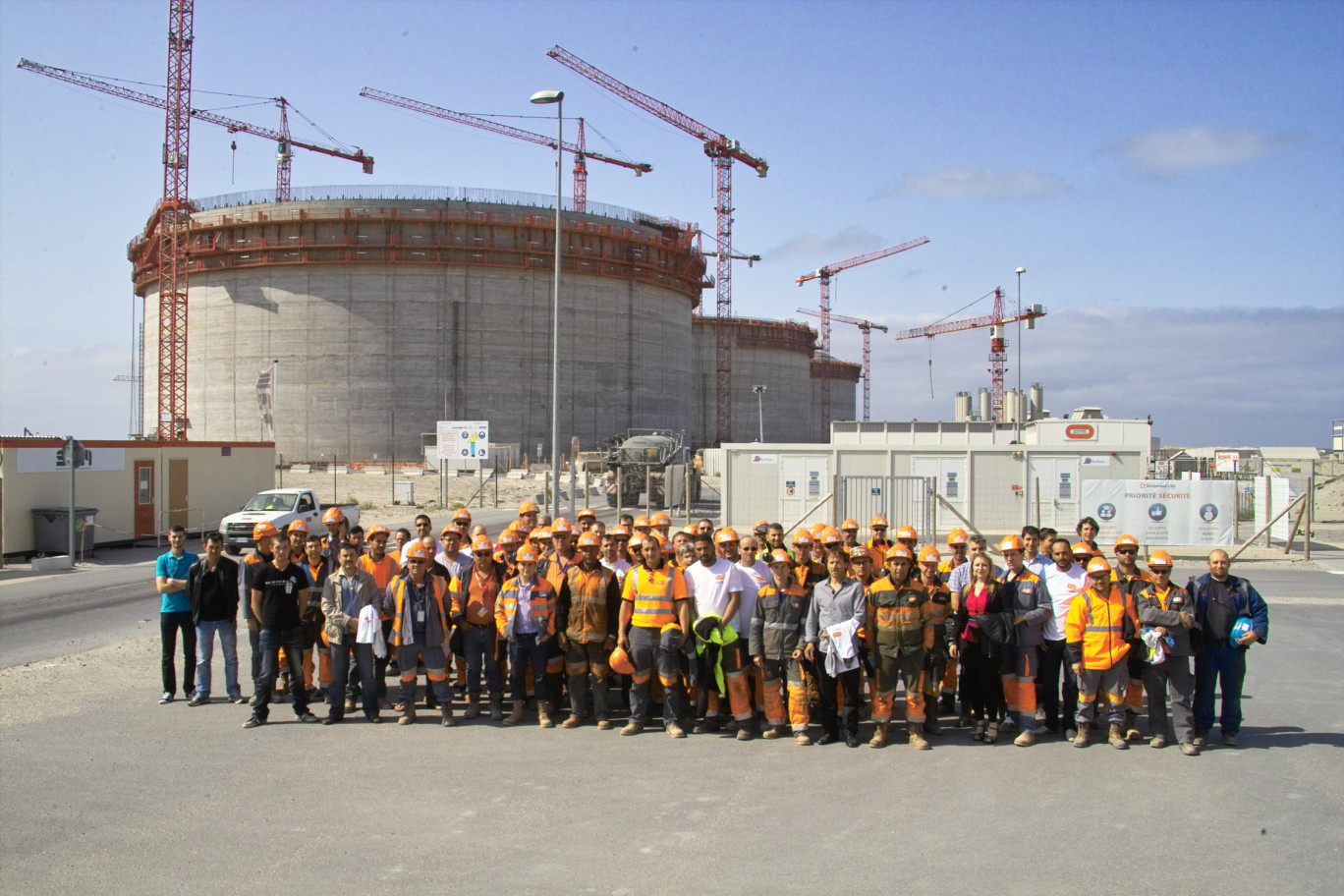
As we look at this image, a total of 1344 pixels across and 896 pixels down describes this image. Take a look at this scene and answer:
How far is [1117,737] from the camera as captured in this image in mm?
7062

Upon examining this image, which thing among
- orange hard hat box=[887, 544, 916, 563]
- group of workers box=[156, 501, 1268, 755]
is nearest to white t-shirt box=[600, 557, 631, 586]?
group of workers box=[156, 501, 1268, 755]

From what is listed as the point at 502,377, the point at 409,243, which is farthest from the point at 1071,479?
the point at 409,243

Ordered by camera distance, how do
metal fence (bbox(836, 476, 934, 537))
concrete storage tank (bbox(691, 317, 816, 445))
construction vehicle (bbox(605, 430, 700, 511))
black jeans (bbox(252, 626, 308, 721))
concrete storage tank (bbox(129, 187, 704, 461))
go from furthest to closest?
1. concrete storage tank (bbox(691, 317, 816, 445))
2. concrete storage tank (bbox(129, 187, 704, 461))
3. construction vehicle (bbox(605, 430, 700, 511))
4. metal fence (bbox(836, 476, 934, 537))
5. black jeans (bbox(252, 626, 308, 721))

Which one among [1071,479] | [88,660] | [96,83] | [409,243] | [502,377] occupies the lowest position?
[88,660]

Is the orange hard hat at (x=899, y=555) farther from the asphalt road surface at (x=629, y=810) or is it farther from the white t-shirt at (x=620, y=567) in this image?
the white t-shirt at (x=620, y=567)

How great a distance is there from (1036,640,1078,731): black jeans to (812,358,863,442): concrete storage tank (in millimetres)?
113320

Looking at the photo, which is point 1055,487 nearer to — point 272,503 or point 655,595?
point 655,595

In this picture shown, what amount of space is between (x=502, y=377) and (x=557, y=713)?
50.9 metres

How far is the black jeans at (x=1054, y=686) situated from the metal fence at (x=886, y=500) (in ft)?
41.8

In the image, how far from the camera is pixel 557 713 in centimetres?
806

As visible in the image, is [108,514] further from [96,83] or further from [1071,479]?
[96,83]

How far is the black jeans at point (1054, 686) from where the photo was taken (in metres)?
7.37

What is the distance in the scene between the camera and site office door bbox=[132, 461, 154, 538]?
22.9m

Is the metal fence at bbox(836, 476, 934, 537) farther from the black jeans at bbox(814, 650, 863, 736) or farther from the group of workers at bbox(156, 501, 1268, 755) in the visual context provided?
the black jeans at bbox(814, 650, 863, 736)
